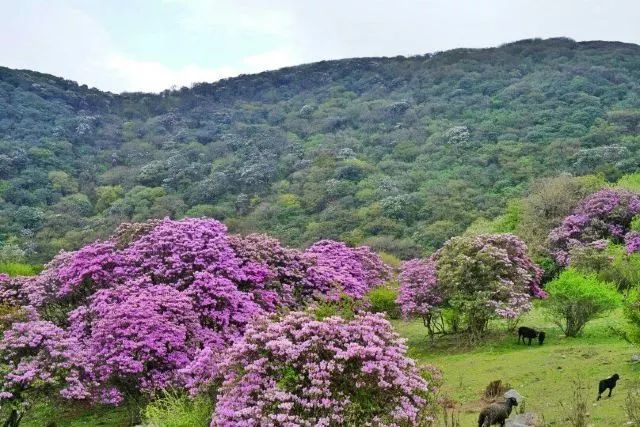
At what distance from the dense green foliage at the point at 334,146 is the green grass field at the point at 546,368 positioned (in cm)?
2522

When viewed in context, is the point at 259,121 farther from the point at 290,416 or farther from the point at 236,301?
the point at 290,416

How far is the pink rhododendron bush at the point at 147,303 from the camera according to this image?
13422 millimetres

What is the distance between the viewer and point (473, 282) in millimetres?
19047

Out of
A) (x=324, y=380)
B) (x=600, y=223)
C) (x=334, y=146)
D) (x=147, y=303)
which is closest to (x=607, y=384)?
(x=324, y=380)

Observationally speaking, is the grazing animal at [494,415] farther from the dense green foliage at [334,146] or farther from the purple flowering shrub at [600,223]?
the dense green foliage at [334,146]

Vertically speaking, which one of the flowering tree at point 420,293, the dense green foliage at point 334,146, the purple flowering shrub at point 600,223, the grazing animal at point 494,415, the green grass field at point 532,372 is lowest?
the green grass field at point 532,372

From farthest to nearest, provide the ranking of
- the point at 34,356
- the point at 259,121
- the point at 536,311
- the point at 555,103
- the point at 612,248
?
the point at 259,121 < the point at 555,103 < the point at 612,248 < the point at 536,311 < the point at 34,356

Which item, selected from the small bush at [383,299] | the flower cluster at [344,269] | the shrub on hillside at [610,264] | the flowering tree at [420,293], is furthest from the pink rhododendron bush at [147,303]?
the shrub on hillside at [610,264]

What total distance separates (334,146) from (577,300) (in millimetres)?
56348

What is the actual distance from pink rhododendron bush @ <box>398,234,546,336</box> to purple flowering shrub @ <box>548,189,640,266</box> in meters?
10.9

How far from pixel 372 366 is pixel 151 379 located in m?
7.73

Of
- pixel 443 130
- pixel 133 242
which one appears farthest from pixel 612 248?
pixel 443 130

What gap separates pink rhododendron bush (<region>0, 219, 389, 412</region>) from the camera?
1342 centimetres

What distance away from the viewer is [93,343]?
561 inches
